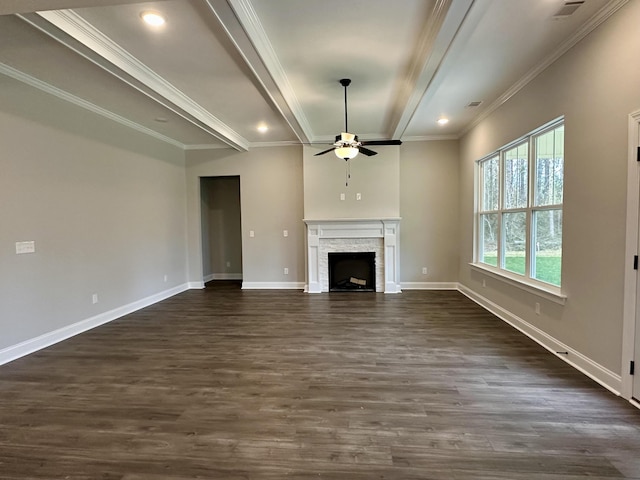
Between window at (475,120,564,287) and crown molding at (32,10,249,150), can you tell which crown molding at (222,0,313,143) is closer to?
crown molding at (32,10,249,150)

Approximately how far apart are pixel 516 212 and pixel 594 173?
1.54 meters

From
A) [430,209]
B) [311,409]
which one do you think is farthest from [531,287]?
[430,209]

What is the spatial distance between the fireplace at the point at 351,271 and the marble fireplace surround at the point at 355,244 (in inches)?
6.1

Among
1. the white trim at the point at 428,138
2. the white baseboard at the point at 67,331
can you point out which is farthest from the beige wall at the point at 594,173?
the white baseboard at the point at 67,331

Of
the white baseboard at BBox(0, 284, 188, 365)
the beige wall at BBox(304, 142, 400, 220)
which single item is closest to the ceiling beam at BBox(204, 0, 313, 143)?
the beige wall at BBox(304, 142, 400, 220)

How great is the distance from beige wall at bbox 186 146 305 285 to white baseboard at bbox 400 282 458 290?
211cm

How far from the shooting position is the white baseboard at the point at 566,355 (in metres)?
2.57

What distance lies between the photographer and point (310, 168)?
6.46 m

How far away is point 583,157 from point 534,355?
191cm

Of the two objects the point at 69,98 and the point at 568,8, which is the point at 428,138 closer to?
the point at 568,8

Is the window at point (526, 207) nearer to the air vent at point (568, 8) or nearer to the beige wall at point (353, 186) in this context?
the air vent at point (568, 8)

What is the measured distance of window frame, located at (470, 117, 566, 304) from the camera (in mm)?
3494

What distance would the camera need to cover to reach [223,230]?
26.3 feet

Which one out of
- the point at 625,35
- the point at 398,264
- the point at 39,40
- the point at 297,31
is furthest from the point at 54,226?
the point at 625,35
